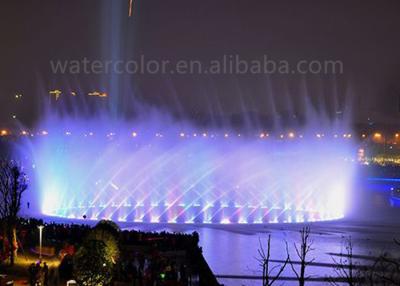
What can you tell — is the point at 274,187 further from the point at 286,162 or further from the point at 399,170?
the point at 399,170

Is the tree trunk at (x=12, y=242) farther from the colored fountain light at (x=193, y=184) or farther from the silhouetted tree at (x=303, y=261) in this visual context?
the colored fountain light at (x=193, y=184)

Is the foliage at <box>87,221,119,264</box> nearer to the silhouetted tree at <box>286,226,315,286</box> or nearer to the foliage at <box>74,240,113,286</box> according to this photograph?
the foliage at <box>74,240,113,286</box>

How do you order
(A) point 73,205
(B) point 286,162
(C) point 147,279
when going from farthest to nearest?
(B) point 286,162, (A) point 73,205, (C) point 147,279

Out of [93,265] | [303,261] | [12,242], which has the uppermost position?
[12,242]

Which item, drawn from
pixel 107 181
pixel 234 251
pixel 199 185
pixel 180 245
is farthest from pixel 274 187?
pixel 180 245

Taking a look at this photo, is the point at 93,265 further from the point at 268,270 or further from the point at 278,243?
the point at 278,243

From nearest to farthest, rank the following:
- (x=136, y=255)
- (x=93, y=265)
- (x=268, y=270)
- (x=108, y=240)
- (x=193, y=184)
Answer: (x=93, y=265), (x=108, y=240), (x=136, y=255), (x=268, y=270), (x=193, y=184)

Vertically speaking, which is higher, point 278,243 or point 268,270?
point 278,243

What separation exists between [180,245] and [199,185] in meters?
32.7

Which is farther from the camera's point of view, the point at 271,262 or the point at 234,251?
the point at 234,251

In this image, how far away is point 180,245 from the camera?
1759 cm

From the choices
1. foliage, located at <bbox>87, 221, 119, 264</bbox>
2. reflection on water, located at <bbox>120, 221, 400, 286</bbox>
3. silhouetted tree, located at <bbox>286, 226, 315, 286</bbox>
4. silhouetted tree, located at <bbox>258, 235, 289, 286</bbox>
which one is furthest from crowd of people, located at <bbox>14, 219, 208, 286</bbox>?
silhouetted tree, located at <bbox>286, 226, 315, 286</bbox>

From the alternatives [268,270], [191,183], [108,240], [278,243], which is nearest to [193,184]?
[191,183]

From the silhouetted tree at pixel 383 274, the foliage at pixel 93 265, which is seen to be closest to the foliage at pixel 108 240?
the foliage at pixel 93 265
